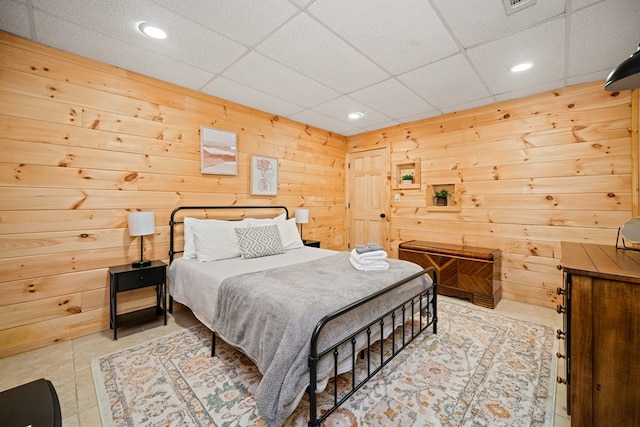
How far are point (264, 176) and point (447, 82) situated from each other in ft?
8.55

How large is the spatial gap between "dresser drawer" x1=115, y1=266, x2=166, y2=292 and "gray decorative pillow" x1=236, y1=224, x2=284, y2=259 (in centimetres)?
81

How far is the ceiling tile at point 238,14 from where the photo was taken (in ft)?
5.98

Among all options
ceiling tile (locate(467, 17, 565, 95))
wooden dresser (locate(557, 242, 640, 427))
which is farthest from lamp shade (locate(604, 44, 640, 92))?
wooden dresser (locate(557, 242, 640, 427))

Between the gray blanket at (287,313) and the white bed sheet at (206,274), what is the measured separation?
18cm

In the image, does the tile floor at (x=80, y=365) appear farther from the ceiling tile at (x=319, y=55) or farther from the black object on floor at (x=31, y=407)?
the ceiling tile at (x=319, y=55)

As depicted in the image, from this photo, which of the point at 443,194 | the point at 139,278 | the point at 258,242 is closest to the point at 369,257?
the point at 258,242

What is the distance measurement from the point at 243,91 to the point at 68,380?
311cm

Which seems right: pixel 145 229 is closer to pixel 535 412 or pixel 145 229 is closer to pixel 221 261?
pixel 221 261

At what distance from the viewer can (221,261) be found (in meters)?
2.80

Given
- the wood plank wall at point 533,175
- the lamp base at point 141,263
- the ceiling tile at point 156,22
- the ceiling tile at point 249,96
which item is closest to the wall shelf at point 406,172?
the wood plank wall at point 533,175

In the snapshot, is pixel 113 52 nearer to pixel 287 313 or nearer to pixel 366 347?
pixel 287 313

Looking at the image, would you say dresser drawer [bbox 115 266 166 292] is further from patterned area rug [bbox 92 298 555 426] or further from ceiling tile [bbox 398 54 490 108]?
ceiling tile [bbox 398 54 490 108]

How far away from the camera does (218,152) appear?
3.42m

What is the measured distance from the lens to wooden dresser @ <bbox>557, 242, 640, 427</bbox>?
123 cm
